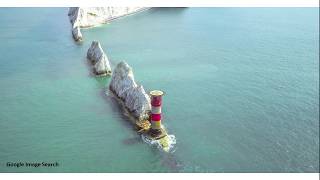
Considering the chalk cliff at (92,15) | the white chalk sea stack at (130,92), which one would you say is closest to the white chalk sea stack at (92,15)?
the chalk cliff at (92,15)

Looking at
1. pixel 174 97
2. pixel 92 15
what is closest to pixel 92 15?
pixel 92 15

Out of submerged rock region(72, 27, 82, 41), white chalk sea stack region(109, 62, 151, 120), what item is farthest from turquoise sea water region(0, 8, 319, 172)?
white chalk sea stack region(109, 62, 151, 120)

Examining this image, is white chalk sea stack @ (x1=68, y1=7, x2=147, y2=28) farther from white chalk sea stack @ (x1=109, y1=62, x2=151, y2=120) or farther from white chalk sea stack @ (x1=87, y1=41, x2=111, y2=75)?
white chalk sea stack @ (x1=109, y1=62, x2=151, y2=120)

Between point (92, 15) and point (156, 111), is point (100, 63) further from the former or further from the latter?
point (92, 15)

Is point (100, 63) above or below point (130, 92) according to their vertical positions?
above

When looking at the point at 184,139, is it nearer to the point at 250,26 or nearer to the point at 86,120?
the point at 86,120

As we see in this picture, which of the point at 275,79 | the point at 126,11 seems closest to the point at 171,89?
the point at 275,79
